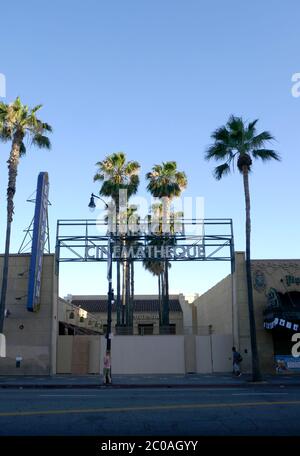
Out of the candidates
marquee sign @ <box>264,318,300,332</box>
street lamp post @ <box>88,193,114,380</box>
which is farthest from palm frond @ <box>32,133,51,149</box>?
marquee sign @ <box>264,318,300,332</box>

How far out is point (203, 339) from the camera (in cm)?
3069

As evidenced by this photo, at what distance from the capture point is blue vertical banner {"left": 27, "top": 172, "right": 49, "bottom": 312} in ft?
90.8

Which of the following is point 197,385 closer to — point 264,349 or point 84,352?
point 264,349

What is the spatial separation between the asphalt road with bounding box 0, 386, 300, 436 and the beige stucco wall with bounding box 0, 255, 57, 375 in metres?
15.2

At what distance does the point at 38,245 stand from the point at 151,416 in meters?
19.3

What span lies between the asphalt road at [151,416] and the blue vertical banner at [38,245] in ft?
46.4

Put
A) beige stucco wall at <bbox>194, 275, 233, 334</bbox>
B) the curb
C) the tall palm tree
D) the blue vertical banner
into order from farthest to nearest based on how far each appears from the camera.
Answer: the tall palm tree, beige stucco wall at <bbox>194, 275, 233, 334</bbox>, the blue vertical banner, the curb

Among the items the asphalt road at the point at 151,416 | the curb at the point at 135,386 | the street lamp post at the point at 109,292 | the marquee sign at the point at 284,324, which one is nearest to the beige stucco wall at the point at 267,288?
the marquee sign at the point at 284,324

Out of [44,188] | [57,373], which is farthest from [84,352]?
[44,188]

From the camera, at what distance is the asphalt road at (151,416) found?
8.55 m

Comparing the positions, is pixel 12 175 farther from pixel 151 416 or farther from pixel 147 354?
pixel 151 416

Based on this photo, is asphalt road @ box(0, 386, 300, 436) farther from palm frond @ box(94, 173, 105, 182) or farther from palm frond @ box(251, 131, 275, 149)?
palm frond @ box(94, 173, 105, 182)

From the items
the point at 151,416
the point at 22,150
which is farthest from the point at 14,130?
the point at 151,416
